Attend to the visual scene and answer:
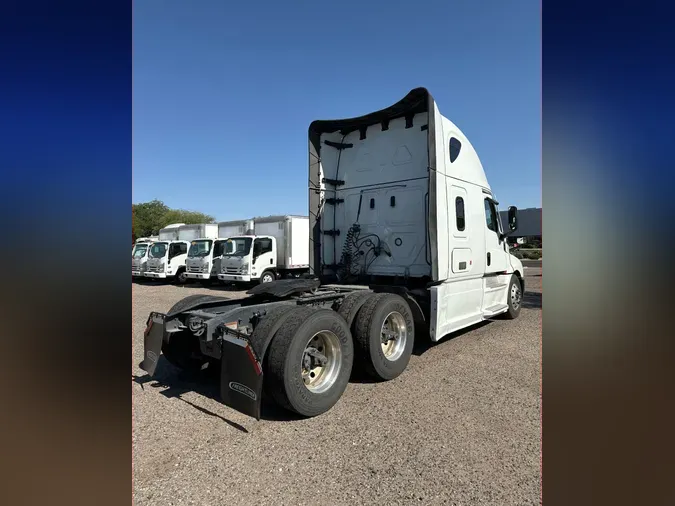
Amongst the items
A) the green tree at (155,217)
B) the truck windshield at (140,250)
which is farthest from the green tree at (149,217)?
the truck windshield at (140,250)

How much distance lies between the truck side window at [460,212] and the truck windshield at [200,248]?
14169 mm

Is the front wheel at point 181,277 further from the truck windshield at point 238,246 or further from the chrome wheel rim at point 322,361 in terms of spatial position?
the chrome wheel rim at point 322,361

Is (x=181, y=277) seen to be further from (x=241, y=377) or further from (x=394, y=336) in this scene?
(x=241, y=377)

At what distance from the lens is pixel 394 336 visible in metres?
5.01

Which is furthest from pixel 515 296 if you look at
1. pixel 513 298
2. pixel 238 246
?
pixel 238 246

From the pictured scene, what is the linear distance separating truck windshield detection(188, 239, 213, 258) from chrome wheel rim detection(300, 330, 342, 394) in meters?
14.7

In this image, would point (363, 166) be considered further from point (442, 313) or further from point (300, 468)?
point (300, 468)

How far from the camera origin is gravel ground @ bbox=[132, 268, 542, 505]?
2.56 meters

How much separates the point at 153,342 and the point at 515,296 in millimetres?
7196

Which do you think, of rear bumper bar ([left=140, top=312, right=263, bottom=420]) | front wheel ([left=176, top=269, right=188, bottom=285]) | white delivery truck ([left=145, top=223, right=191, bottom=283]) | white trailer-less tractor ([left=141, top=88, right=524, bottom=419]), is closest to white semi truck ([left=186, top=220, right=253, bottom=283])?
front wheel ([left=176, top=269, right=188, bottom=285])

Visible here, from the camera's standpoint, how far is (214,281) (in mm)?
19281

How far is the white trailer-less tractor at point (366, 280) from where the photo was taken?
3.68 m

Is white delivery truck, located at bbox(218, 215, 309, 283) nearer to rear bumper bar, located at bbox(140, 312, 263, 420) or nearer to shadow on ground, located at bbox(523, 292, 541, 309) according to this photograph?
Result: shadow on ground, located at bbox(523, 292, 541, 309)
